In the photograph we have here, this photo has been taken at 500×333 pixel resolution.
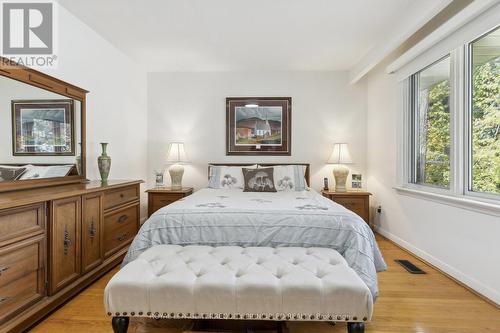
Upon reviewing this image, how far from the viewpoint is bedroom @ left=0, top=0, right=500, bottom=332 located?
1.69 m

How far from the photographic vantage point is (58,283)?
1.91m

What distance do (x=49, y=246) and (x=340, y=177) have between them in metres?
3.50

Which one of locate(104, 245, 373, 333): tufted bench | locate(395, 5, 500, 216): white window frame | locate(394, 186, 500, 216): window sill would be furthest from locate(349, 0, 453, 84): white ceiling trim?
locate(104, 245, 373, 333): tufted bench

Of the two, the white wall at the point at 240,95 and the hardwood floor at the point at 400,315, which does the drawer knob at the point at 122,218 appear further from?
the white wall at the point at 240,95

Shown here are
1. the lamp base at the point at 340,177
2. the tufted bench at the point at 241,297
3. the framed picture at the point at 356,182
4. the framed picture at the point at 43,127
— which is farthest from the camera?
the framed picture at the point at 356,182

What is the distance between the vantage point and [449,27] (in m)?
2.36

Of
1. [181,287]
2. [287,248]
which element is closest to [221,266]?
[181,287]

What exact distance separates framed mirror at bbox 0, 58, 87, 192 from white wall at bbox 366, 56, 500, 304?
3.61 m

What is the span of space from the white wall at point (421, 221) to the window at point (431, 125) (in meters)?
0.23

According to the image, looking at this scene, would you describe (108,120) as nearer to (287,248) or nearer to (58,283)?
(58,283)

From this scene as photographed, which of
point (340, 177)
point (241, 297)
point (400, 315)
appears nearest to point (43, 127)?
point (241, 297)

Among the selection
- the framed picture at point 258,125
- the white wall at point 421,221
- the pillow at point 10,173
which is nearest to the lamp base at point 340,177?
the white wall at point 421,221

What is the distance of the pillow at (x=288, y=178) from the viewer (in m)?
3.61

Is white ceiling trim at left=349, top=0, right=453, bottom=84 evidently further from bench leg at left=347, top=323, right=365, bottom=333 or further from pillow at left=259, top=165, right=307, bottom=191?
bench leg at left=347, top=323, right=365, bottom=333
